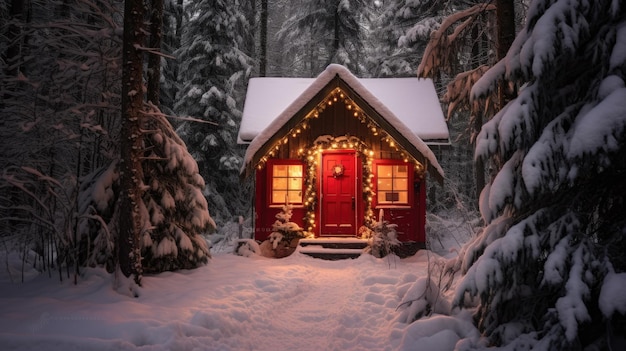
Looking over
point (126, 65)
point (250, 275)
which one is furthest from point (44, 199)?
point (250, 275)

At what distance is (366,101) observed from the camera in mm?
11680

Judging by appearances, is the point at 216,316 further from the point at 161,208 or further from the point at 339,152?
the point at 339,152

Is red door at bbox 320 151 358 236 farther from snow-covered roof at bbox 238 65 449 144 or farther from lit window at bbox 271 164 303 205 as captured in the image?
snow-covered roof at bbox 238 65 449 144

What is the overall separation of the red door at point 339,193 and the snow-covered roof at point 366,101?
1.96m

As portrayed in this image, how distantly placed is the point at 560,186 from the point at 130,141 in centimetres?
565

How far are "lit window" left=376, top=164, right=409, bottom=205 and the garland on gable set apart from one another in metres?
0.39

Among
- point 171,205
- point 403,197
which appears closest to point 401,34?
point 403,197

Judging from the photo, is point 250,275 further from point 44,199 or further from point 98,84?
point 98,84

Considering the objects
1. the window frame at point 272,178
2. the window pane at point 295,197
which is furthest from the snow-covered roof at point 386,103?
the window pane at point 295,197

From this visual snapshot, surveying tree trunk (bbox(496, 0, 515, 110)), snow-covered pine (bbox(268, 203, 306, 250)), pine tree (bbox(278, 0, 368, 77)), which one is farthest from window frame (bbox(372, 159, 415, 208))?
pine tree (bbox(278, 0, 368, 77))

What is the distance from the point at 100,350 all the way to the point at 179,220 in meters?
4.29

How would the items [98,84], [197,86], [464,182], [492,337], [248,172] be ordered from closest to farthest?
[492,337] → [98,84] → [248,172] → [197,86] → [464,182]

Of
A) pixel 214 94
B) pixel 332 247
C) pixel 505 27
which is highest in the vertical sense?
pixel 214 94

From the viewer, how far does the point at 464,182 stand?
25609 millimetres
